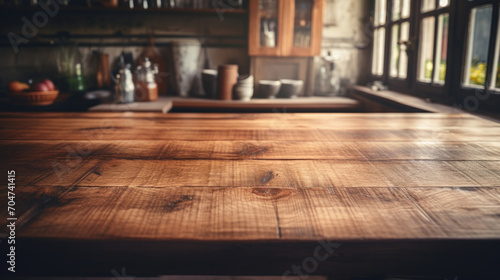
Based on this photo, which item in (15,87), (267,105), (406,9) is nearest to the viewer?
(15,87)

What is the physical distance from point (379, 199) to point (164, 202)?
1.13ft

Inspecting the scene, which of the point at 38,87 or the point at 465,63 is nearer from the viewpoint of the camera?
the point at 465,63

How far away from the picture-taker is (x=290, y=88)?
3328 mm

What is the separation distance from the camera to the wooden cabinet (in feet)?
10.7

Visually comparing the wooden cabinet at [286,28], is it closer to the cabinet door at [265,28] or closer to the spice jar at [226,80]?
the cabinet door at [265,28]

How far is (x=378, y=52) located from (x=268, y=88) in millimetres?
1155

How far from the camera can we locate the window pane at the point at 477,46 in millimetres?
2010

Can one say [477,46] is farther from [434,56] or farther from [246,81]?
[246,81]

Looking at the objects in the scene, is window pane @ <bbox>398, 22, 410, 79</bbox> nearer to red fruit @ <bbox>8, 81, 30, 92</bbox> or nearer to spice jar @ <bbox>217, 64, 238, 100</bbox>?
spice jar @ <bbox>217, 64, 238, 100</bbox>

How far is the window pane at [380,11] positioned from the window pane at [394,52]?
10.7 inches

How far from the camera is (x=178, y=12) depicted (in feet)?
11.5

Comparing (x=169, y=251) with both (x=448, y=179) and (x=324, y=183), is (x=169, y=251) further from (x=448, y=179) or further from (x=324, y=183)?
(x=448, y=179)

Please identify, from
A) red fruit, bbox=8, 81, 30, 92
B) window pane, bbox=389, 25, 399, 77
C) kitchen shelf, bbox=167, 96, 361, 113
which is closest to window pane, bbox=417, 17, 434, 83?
window pane, bbox=389, 25, 399, 77

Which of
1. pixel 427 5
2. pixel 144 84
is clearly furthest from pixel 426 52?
pixel 144 84
